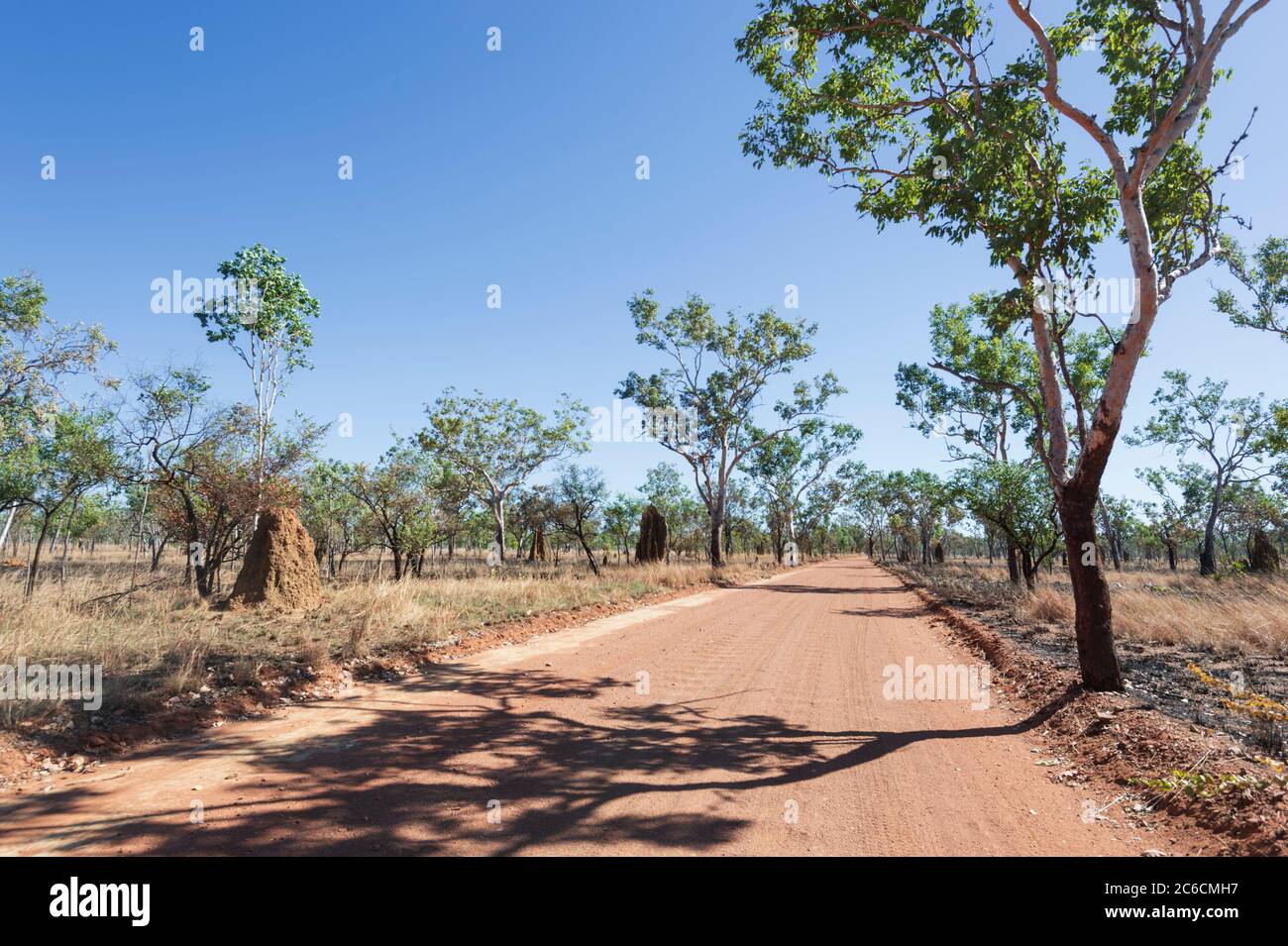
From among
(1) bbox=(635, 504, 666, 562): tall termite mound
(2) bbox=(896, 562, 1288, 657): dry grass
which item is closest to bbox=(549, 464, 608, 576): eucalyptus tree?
(1) bbox=(635, 504, 666, 562): tall termite mound

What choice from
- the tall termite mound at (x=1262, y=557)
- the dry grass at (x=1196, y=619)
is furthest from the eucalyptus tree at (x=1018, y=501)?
the tall termite mound at (x=1262, y=557)

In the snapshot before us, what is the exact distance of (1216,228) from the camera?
6.95 meters

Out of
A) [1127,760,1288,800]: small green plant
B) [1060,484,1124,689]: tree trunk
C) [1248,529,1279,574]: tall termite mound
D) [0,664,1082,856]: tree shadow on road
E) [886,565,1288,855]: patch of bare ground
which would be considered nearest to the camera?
[0,664,1082,856]: tree shadow on road

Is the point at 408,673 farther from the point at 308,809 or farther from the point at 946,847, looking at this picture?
the point at 946,847

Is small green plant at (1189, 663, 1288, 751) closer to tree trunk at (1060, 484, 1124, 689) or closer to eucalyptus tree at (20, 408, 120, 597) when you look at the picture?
tree trunk at (1060, 484, 1124, 689)

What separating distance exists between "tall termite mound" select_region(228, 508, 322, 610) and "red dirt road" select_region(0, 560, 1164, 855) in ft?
20.0

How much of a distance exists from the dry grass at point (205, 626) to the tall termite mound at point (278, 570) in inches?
22.2

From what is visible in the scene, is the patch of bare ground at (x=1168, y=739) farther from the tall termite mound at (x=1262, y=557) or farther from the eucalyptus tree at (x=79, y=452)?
the tall termite mound at (x=1262, y=557)

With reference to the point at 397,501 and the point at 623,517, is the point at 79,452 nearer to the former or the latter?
the point at 397,501

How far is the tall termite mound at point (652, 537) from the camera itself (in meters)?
29.7

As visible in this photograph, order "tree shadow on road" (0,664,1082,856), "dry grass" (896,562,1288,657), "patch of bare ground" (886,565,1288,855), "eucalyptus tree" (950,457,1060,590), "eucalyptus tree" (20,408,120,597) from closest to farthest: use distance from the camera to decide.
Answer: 1. "tree shadow on road" (0,664,1082,856)
2. "patch of bare ground" (886,565,1288,855)
3. "dry grass" (896,562,1288,657)
4. "eucalyptus tree" (20,408,120,597)
5. "eucalyptus tree" (950,457,1060,590)

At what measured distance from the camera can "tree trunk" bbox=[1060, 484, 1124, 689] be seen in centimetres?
657
